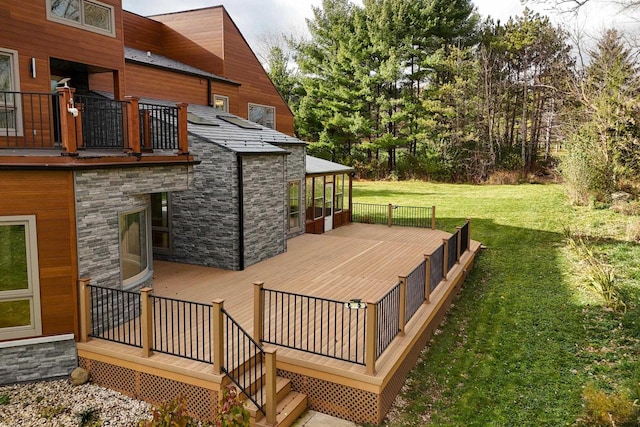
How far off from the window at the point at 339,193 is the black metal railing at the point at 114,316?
11.2 meters

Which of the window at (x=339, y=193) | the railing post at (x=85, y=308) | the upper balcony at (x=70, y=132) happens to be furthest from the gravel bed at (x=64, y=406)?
the window at (x=339, y=193)

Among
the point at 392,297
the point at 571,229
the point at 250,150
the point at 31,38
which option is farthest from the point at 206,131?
the point at 571,229

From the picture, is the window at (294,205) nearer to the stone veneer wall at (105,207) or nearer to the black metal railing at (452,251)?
the black metal railing at (452,251)

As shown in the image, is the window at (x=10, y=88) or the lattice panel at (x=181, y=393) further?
the window at (x=10, y=88)

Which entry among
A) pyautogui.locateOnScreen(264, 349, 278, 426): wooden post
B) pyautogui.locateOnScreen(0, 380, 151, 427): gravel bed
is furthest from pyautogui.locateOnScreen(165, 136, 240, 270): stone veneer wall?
pyautogui.locateOnScreen(264, 349, 278, 426): wooden post

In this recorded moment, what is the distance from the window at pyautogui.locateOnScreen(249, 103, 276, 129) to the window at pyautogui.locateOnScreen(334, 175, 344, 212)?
348cm

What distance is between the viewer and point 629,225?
15.4m

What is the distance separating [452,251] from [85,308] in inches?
316

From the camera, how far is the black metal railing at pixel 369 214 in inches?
766

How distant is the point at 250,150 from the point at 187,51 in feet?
24.9

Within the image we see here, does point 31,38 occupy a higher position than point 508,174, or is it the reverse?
point 31,38

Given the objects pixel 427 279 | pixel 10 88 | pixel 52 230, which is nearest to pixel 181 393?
pixel 52 230

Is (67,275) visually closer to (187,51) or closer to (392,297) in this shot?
(392,297)

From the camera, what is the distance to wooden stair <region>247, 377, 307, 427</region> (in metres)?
5.69
